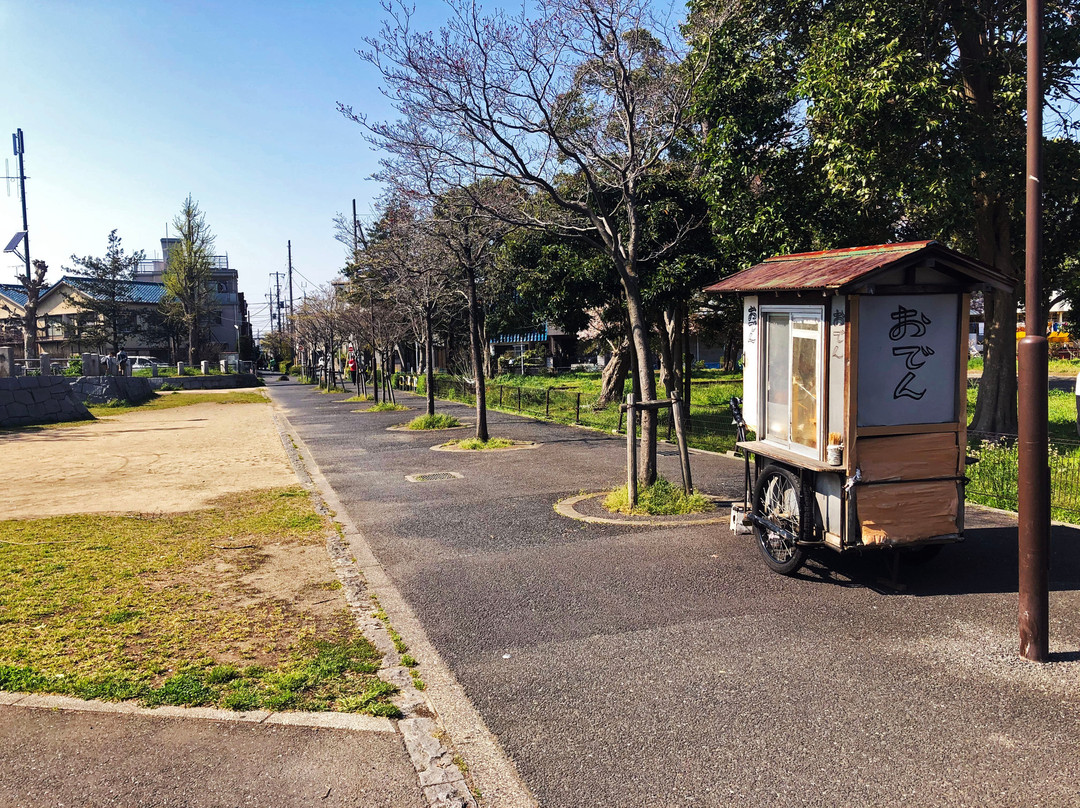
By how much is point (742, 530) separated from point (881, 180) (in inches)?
262

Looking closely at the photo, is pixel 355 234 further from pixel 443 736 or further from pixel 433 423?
pixel 443 736

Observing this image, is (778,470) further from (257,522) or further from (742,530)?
(257,522)

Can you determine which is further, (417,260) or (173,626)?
(417,260)

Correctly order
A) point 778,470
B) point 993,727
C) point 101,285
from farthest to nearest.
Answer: point 101,285 < point 778,470 < point 993,727

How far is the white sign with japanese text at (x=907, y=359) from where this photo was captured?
6305 mm

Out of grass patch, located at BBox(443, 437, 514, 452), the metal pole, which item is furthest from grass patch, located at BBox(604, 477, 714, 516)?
grass patch, located at BBox(443, 437, 514, 452)

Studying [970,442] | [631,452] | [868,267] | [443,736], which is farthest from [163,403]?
[443,736]

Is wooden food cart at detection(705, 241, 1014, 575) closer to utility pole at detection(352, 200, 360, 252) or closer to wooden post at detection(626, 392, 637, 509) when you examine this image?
wooden post at detection(626, 392, 637, 509)

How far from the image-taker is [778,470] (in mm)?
7047

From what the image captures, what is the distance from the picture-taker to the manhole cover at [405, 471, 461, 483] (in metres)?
12.9

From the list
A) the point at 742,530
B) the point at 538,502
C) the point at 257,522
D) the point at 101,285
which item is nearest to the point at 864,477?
the point at 742,530

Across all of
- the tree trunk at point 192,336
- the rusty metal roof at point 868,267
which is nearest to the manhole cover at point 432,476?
the rusty metal roof at point 868,267

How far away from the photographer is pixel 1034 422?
490 centimetres

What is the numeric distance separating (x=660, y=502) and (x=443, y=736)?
570 cm
